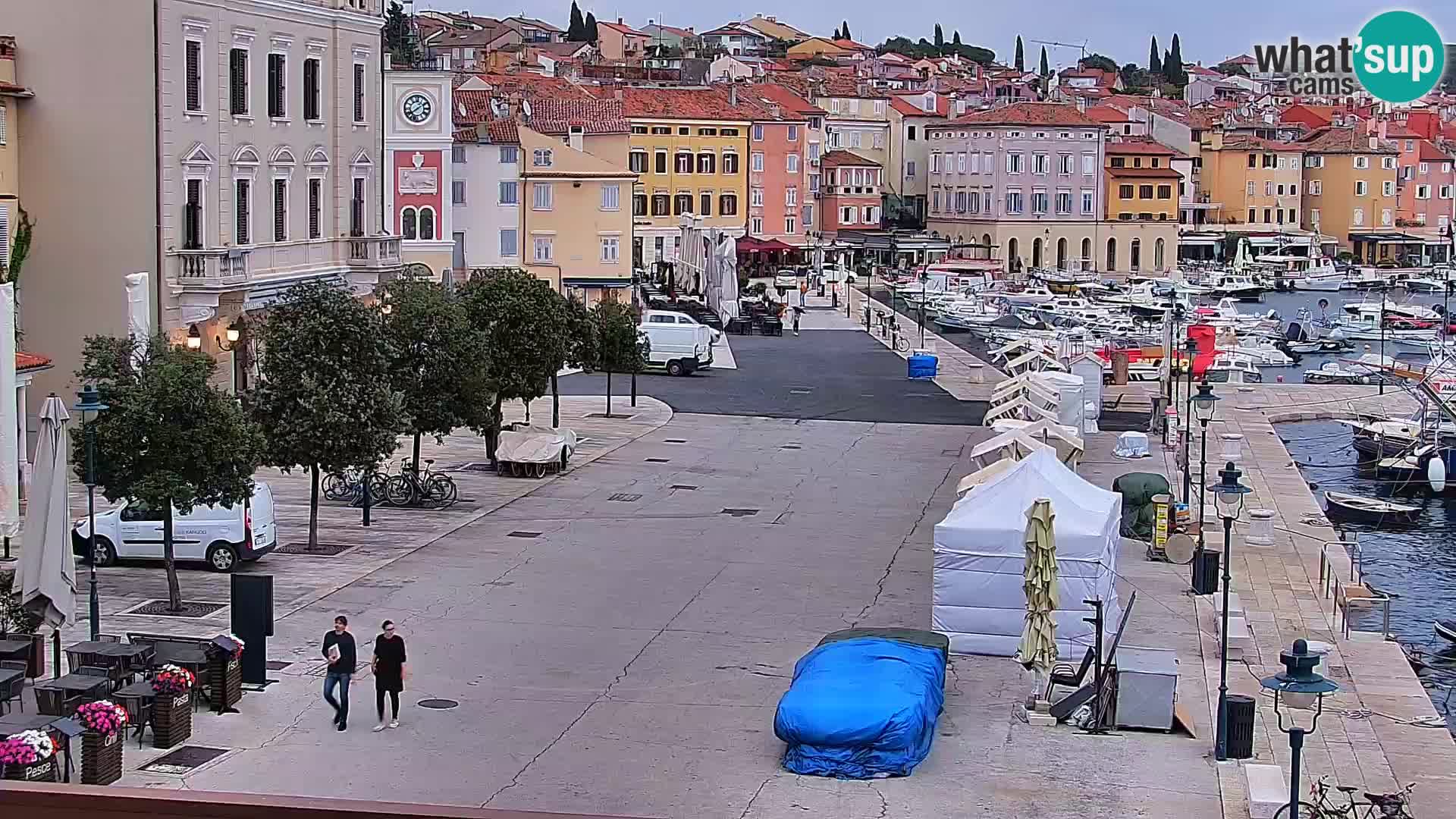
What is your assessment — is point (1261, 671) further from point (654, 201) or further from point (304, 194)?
point (654, 201)

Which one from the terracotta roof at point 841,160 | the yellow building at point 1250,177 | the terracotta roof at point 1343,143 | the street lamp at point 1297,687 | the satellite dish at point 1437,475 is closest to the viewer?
the street lamp at point 1297,687

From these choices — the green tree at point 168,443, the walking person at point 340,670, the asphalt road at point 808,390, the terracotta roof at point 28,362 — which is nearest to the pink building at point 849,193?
the asphalt road at point 808,390

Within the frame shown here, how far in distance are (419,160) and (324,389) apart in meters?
29.6

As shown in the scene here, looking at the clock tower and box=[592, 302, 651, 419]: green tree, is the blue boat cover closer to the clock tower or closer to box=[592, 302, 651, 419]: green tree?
box=[592, 302, 651, 419]: green tree

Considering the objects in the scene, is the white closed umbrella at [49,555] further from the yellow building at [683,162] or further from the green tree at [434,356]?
the yellow building at [683,162]

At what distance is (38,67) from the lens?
3481 cm

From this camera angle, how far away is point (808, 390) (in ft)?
167

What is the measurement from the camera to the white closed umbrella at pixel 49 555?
61.0 ft

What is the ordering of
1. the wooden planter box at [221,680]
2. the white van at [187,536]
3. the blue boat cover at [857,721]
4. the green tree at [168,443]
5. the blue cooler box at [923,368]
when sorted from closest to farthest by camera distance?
the blue boat cover at [857,721] < the wooden planter box at [221,680] < the green tree at [168,443] < the white van at [187,536] < the blue cooler box at [923,368]

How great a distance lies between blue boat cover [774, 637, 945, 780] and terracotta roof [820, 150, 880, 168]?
111 meters

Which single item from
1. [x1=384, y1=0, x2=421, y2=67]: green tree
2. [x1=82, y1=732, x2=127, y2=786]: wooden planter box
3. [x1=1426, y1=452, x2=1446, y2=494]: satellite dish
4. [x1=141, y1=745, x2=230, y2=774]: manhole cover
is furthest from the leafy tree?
[x1=384, y1=0, x2=421, y2=67]: green tree

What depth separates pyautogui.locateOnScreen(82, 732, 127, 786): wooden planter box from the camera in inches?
580

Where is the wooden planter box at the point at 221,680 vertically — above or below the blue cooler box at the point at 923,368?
below

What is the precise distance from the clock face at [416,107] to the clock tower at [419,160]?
2cm
